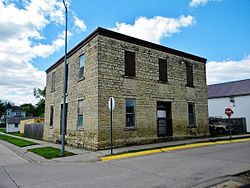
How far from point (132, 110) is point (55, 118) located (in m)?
8.53

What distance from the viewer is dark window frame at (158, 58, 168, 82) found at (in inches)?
685

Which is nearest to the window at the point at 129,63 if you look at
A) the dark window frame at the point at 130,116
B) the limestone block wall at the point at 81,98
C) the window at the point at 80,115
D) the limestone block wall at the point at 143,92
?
the limestone block wall at the point at 143,92

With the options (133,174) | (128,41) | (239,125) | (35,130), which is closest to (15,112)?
(35,130)

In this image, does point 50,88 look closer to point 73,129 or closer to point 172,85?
point 73,129

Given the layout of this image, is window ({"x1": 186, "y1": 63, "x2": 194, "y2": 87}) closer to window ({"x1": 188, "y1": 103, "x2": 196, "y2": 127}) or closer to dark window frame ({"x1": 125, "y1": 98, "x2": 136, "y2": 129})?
window ({"x1": 188, "y1": 103, "x2": 196, "y2": 127})

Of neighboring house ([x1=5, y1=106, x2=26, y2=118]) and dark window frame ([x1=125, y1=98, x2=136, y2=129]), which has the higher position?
neighboring house ([x1=5, y1=106, x2=26, y2=118])

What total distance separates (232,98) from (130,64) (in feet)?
82.7

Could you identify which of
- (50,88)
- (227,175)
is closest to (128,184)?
(227,175)

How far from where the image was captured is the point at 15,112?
341 ft

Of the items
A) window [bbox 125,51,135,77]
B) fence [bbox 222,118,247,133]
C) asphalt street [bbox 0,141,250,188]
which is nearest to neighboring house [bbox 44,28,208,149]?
window [bbox 125,51,135,77]

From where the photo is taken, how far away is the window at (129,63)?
50.8ft

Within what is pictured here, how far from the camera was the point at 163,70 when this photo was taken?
17641 mm

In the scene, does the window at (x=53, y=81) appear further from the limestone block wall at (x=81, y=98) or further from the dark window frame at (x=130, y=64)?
the dark window frame at (x=130, y=64)

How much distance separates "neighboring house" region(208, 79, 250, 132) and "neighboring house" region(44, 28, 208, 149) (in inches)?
625
